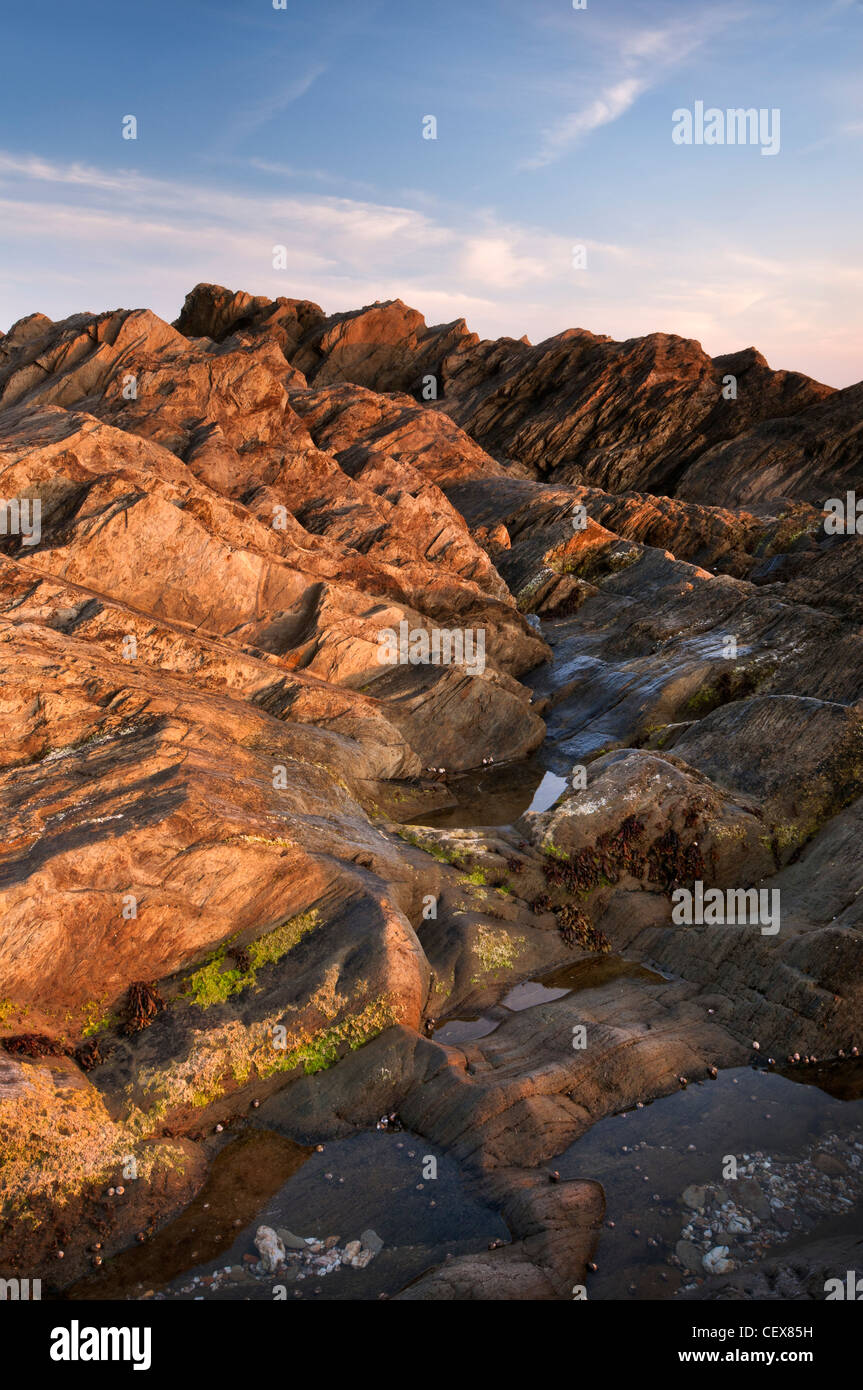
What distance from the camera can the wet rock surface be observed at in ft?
44.3

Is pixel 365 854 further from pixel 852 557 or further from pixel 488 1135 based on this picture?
pixel 852 557

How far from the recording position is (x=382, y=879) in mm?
20641

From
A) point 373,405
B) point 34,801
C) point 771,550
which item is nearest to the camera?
point 34,801

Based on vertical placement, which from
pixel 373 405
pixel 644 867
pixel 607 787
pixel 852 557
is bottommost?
pixel 644 867

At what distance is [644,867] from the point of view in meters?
23.5

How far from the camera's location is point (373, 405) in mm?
68438

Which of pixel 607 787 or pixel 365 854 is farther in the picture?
pixel 607 787

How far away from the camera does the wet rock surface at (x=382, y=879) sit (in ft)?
44.3

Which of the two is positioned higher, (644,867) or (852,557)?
(852,557)
